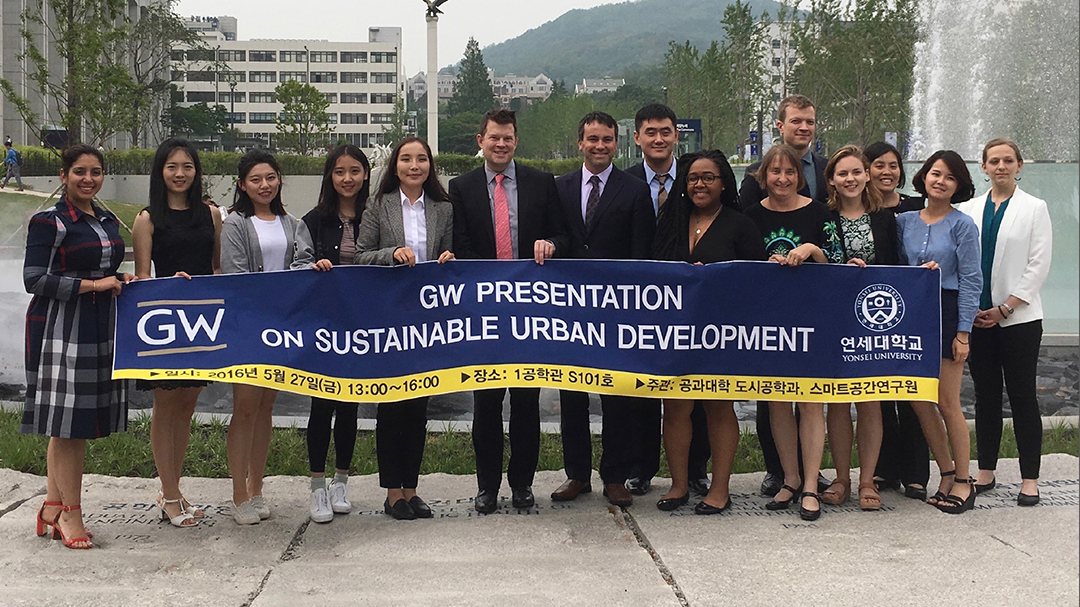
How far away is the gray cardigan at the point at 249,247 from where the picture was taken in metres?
5.26

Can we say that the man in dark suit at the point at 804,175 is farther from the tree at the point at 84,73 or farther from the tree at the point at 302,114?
the tree at the point at 302,114

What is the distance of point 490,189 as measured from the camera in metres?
5.52

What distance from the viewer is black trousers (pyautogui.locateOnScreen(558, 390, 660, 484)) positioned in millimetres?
5605

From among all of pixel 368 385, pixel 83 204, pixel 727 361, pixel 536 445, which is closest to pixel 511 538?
pixel 536 445

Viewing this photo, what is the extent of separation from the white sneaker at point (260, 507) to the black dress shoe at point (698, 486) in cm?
234

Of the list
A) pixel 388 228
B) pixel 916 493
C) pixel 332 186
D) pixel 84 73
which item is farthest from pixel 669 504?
pixel 84 73

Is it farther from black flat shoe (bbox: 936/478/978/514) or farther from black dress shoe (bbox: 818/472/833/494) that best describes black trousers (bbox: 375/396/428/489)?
black flat shoe (bbox: 936/478/978/514)

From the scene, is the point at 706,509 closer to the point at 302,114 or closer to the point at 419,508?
the point at 419,508

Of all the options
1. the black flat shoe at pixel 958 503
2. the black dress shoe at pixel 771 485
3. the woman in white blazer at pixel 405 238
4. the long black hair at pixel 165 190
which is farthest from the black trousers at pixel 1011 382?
the long black hair at pixel 165 190

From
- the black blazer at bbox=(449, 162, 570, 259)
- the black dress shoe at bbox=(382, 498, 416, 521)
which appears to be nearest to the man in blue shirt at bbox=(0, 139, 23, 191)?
the black blazer at bbox=(449, 162, 570, 259)

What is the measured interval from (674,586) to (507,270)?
6.01ft

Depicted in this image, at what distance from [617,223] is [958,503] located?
7.73 feet

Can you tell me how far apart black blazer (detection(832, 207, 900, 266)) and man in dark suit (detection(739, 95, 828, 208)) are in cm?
34

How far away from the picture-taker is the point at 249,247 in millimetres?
5316
